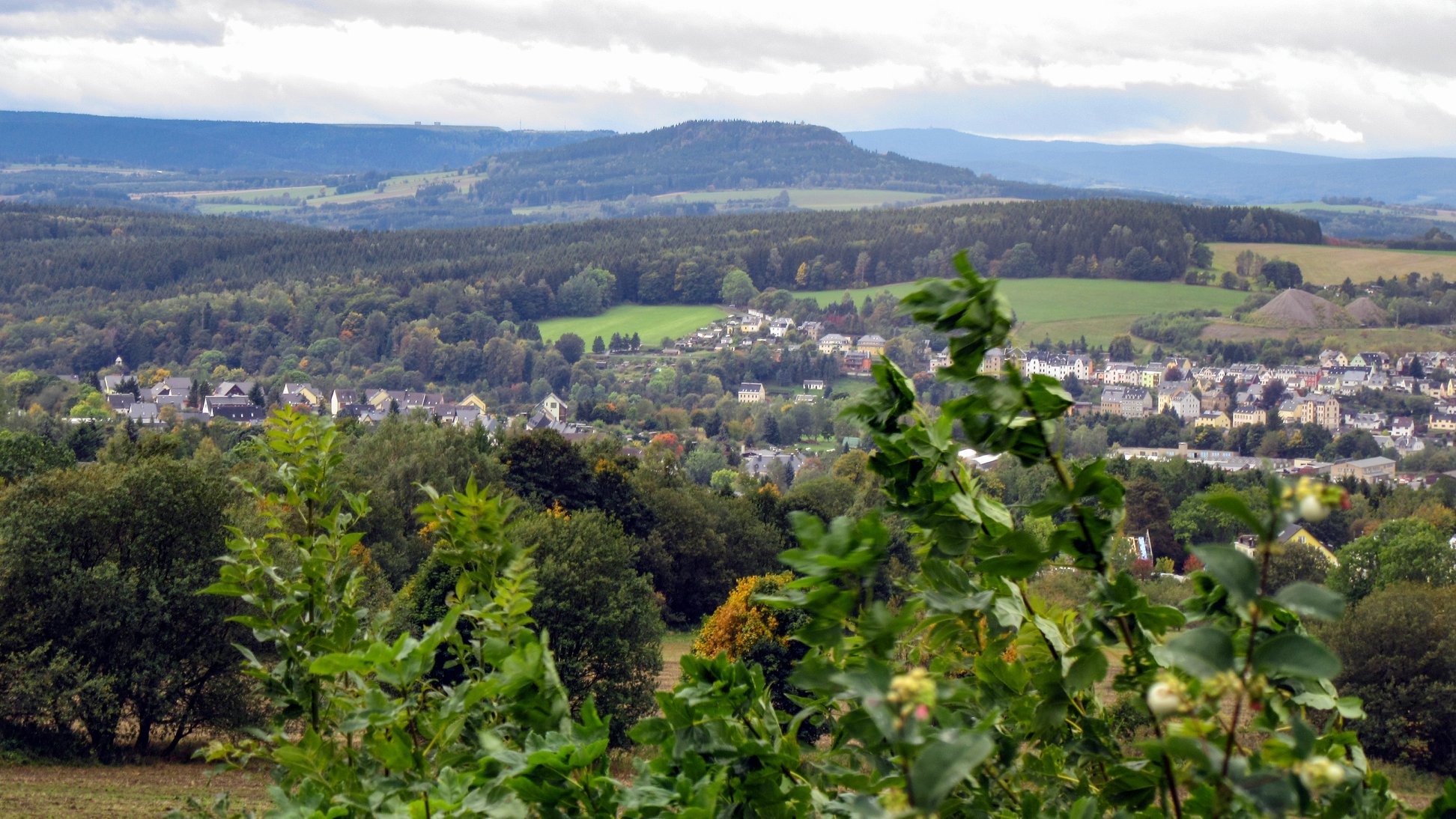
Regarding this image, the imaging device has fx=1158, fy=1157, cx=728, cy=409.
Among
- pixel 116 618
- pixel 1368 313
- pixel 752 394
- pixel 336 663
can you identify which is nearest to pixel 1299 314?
pixel 1368 313

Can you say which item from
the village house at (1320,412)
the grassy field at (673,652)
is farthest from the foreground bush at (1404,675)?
the village house at (1320,412)

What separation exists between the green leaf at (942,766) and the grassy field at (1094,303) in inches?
4846

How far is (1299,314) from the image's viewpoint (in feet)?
425

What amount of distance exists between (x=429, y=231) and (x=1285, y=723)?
177401 millimetres

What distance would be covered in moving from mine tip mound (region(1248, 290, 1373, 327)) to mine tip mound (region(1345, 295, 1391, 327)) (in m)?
1.06

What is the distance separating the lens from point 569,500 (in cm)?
4438

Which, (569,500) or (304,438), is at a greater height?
(304,438)

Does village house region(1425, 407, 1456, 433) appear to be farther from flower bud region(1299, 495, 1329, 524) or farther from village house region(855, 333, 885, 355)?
flower bud region(1299, 495, 1329, 524)

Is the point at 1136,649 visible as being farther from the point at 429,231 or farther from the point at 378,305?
the point at 429,231

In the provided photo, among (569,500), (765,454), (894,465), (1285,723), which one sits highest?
(894,465)

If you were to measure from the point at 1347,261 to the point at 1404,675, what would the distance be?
128 m

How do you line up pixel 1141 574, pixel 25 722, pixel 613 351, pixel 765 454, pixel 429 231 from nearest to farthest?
pixel 25 722 → pixel 1141 574 → pixel 765 454 → pixel 613 351 → pixel 429 231

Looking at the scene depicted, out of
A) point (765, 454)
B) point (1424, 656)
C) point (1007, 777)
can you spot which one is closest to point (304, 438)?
point (1007, 777)

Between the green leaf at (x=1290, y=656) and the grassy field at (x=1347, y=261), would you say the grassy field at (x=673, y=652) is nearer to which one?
the green leaf at (x=1290, y=656)
